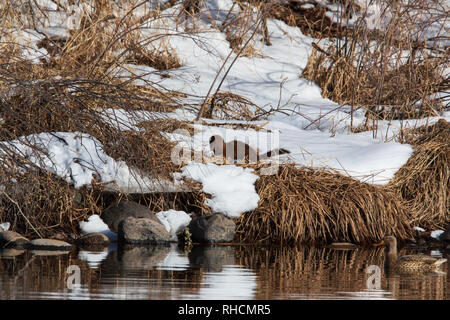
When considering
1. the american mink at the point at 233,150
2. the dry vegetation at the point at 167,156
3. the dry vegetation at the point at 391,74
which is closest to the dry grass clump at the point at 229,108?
the dry vegetation at the point at 167,156

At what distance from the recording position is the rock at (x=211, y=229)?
278 inches

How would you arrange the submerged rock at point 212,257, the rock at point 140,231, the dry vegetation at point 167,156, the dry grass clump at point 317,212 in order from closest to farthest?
the submerged rock at point 212,257
the dry vegetation at point 167,156
the rock at point 140,231
the dry grass clump at point 317,212

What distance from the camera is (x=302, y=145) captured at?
842 centimetres

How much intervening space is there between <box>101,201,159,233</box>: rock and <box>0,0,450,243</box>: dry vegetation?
156 millimetres

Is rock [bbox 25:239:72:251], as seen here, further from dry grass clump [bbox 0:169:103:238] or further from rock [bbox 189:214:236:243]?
rock [bbox 189:214:236:243]

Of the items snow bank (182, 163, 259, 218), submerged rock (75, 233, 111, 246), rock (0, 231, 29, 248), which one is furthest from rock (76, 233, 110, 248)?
snow bank (182, 163, 259, 218)

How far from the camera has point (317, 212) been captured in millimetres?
→ 7461

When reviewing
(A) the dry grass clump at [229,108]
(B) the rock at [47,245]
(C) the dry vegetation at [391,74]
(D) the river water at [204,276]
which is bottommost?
(D) the river water at [204,276]

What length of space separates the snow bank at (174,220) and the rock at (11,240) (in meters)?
1.35

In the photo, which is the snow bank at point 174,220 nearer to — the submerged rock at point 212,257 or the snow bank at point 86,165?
the snow bank at point 86,165

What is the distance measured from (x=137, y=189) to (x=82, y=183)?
51 cm

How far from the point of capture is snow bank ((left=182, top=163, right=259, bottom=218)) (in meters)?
7.39

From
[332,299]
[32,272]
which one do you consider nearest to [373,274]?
[332,299]
